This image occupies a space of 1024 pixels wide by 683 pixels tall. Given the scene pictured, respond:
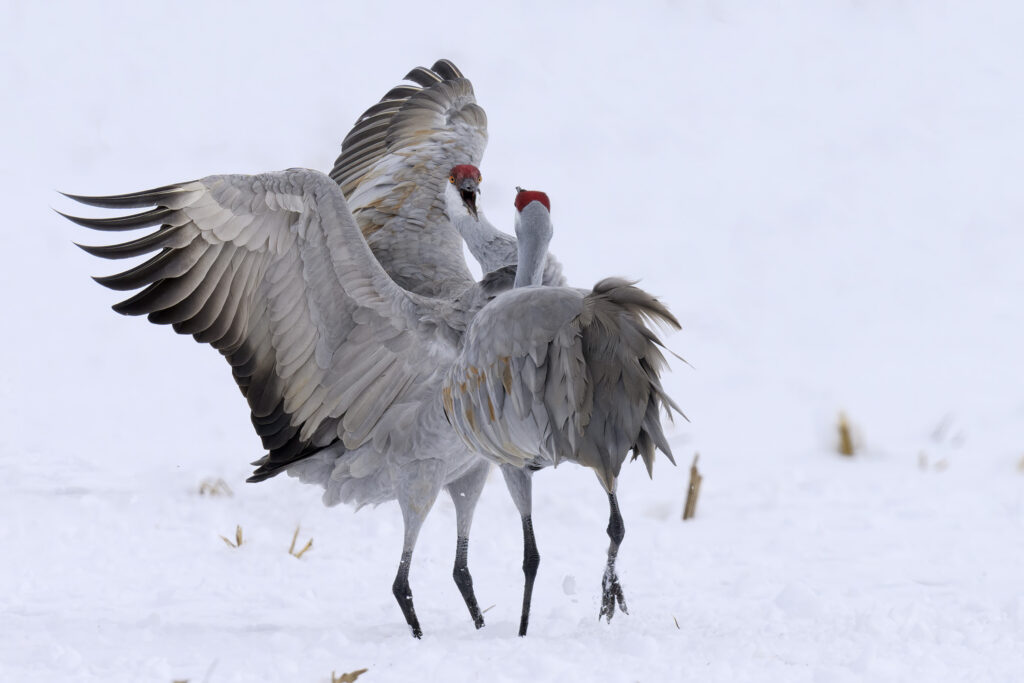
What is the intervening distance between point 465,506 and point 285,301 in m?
1.11

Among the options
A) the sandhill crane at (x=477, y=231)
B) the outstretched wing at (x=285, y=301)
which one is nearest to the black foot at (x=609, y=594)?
the outstretched wing at (x=285, y=301)

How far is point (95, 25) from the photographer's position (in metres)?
11.9

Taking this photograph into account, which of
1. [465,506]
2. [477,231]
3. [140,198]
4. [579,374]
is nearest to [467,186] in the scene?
[477,231]

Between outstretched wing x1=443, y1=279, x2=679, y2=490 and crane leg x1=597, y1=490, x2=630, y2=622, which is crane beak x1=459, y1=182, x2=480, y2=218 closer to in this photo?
outstretched wing x1=443, y1=279, x2=679, y2=490

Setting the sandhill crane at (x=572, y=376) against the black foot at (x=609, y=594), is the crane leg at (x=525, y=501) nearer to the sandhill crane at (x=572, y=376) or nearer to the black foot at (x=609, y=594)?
the black foot at (x=609, y=594)

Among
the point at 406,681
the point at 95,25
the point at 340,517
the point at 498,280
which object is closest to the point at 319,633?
the point at 406,681

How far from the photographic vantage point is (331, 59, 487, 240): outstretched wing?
5.60 metres

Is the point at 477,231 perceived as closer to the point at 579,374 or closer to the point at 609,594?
the point at 579,374

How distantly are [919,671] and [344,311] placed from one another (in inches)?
89.6

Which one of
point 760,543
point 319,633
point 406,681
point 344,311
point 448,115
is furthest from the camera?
point 448,115

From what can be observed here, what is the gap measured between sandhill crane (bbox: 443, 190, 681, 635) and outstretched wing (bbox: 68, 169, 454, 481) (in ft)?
1.77

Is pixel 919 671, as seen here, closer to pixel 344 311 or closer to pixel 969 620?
pixel 969 620

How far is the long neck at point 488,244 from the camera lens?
5.09 m

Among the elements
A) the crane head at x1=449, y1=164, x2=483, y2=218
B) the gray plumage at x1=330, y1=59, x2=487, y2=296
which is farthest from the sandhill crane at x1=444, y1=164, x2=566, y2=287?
the gray plumage at x1=330, y1=59, x2=487, y2=296
